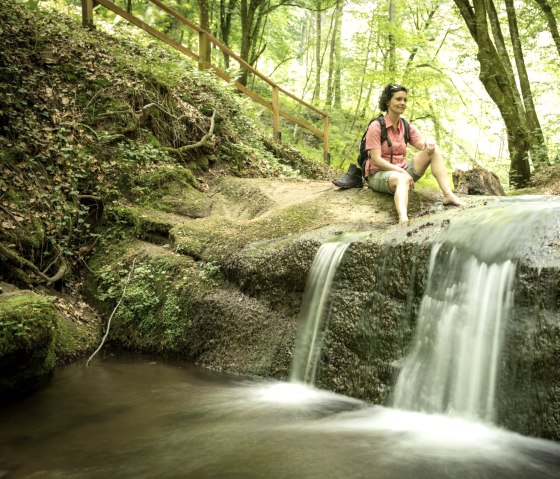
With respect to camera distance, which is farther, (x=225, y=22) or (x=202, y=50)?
(x=225, y=22)

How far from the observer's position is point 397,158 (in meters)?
5.95

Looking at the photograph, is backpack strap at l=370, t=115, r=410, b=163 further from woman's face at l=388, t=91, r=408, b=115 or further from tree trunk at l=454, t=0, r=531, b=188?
tree trunk at l=454, t=0, r=531, b=188

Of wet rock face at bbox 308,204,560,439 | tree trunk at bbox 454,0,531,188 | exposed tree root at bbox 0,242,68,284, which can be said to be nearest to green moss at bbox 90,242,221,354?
exposed tree root at bbox 0,242,68,284

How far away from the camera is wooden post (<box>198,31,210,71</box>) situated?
10656mm

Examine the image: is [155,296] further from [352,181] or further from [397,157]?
[397,157]

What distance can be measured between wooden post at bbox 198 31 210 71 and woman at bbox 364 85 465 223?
20.2 feet

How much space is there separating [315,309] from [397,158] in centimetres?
237

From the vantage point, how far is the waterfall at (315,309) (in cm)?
450

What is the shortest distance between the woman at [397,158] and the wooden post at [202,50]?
6.17 metres

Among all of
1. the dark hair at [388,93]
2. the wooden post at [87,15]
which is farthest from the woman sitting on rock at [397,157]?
the wooden post at [87,15]

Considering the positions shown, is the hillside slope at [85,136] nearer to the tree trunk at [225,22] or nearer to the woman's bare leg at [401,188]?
the woman's bare leg at [401,188]

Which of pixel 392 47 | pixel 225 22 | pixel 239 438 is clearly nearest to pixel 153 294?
pixel 239 438

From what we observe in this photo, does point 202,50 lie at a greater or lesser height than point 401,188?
greater

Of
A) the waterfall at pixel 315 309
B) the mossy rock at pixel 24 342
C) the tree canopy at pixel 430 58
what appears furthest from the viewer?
the tree canopy at pixel 430 58
